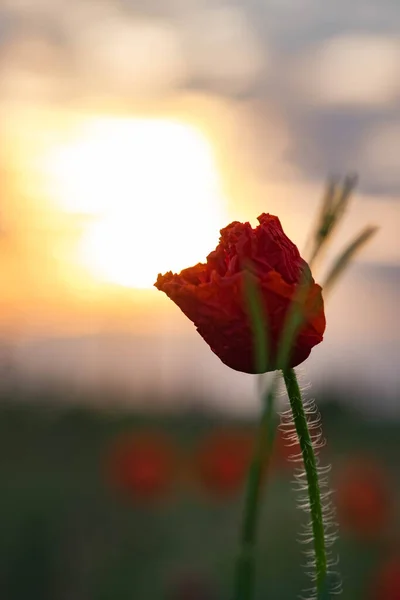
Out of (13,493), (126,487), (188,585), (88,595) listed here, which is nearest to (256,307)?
(188,585)

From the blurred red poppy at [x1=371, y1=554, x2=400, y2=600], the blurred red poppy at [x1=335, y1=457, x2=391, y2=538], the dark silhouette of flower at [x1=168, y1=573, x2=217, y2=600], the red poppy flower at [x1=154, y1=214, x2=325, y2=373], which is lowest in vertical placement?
the dark silhouette of flower at [x1=168, y1=573, x2=217, y2=600]

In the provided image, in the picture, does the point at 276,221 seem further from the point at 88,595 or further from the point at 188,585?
the point at 88,595

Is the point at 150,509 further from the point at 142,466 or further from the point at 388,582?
the point at 388,582

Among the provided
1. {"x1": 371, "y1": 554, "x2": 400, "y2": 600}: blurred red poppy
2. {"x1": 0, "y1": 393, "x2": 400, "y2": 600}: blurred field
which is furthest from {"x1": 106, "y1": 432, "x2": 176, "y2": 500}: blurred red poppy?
{"x1": 371, "y1": 554, "x2": 400, "y2": 600}: blurred red poppy

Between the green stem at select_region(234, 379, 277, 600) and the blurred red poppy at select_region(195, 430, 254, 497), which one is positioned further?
the blurred red poppy at select_region(195, 430, 254, 497)

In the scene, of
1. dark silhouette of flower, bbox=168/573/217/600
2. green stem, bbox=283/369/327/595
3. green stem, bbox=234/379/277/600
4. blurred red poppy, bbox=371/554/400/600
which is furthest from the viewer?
dark silhouette of flower, bbox=168/573/217/600

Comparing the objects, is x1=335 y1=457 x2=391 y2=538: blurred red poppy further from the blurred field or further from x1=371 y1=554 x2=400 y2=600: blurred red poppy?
x1=371 y1=554 x2=400 y2=600: blurred red poppy

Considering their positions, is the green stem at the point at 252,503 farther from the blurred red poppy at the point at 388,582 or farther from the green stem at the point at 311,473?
the blurred red poppy at the point at 388,582

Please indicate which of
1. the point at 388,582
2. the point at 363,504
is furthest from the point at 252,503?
the point at 363,504
